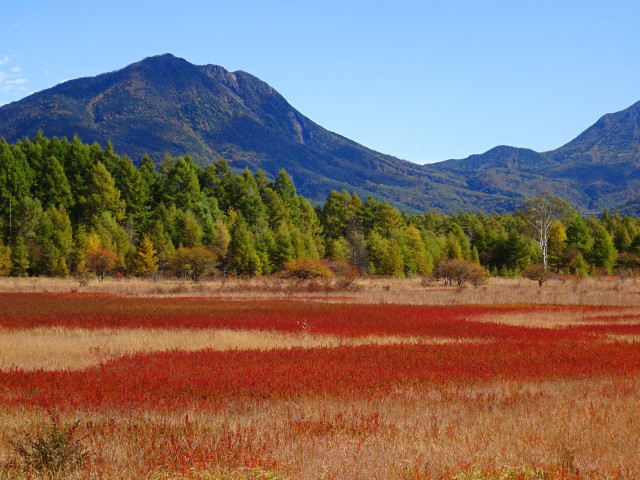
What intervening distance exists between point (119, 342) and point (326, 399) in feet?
31.9

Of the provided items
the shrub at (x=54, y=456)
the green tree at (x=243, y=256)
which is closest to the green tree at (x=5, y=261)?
the green tree at (x=243, y=256)

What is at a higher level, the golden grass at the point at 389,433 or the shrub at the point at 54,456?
the shrub at the point at 54,456

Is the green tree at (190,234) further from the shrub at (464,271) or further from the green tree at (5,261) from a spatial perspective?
the shrub at (464,271)

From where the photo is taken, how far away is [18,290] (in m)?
45.3

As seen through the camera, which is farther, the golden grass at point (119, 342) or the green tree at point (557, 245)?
the green tree at point (557, 245)

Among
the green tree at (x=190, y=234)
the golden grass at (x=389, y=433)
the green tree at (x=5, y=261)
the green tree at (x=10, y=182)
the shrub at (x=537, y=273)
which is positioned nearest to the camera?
the golden grass at (x=389, y=433)

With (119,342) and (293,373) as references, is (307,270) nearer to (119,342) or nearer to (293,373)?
(119,342)

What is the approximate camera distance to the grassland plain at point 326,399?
6.07m

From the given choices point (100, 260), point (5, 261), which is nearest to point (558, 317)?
point (100, 260)

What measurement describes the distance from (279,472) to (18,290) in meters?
46.8

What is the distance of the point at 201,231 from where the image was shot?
72250 mm

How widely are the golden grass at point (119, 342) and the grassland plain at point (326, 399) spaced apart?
0.09 meters

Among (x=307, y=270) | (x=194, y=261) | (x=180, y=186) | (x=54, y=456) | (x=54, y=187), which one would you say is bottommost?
(x=307, y=270)

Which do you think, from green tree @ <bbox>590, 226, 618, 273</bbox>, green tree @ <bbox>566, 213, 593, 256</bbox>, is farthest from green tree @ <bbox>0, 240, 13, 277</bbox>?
green tree @ <bbox>590, 226, 618, 273</bbox>
